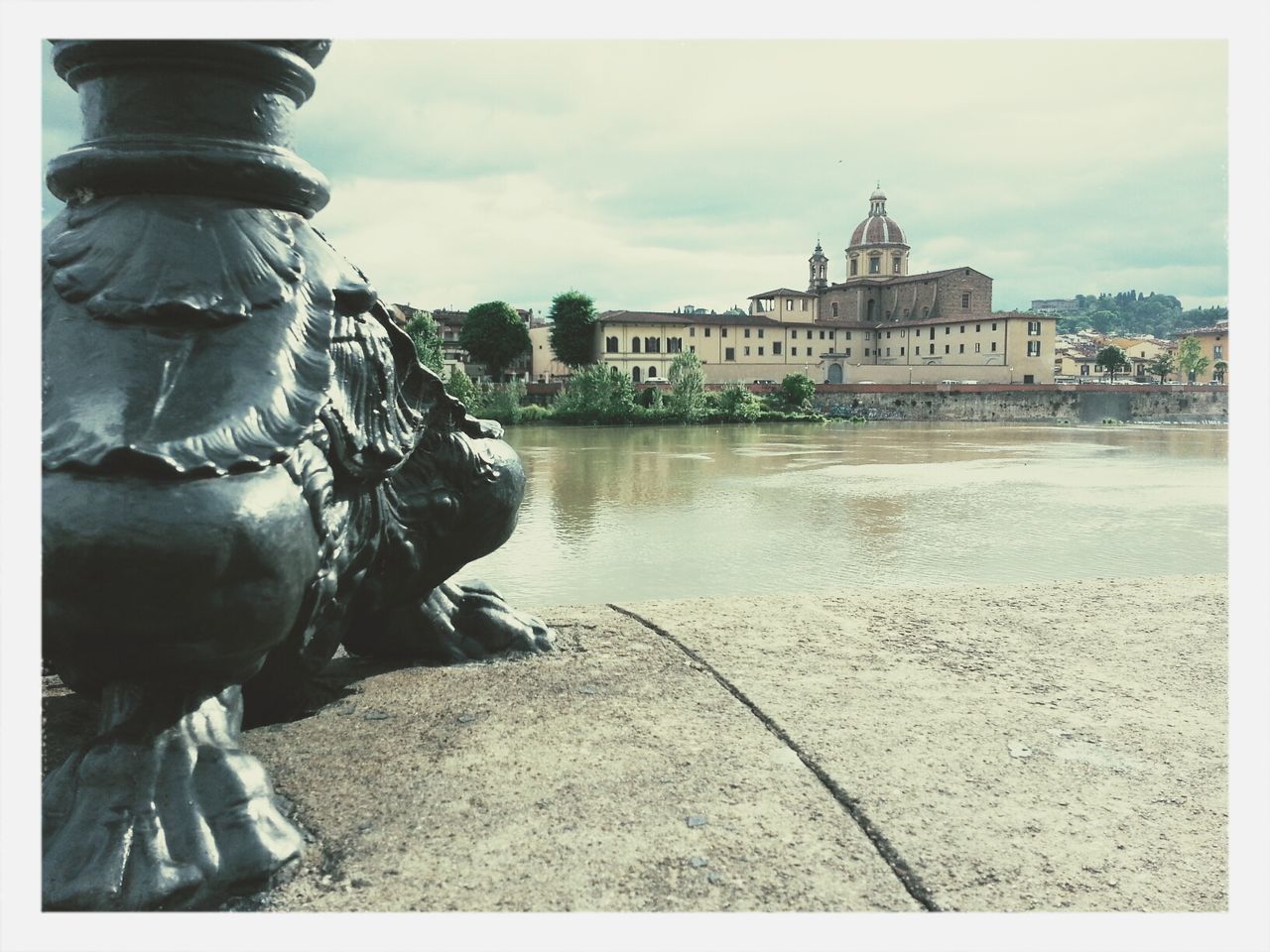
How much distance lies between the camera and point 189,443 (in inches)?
55.5

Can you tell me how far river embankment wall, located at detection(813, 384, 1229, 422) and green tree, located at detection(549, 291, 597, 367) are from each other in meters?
12.3

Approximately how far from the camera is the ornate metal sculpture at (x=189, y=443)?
1.37 m

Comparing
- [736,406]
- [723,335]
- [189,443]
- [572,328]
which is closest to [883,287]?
[723,335]

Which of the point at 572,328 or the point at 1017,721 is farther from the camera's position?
the point at 572,328

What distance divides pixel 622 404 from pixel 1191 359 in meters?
36.0

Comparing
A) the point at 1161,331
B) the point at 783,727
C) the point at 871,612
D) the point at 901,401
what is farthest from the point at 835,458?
the point at 1161,331

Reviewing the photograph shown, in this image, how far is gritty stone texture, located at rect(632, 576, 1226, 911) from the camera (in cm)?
156

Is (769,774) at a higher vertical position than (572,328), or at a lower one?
lower

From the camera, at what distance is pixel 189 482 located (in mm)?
1384

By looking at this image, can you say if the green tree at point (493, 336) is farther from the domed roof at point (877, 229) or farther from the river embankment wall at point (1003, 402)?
the domed roof at point (877, 229)

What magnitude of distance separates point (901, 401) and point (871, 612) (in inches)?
1884

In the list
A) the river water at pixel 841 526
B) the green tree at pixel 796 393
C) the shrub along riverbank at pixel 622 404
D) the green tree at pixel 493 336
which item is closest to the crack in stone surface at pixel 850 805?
the river water at pixel 841 526

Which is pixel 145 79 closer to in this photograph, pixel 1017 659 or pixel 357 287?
pixel 357 287

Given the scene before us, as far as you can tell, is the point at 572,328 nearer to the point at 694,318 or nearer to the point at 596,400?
the point at 694,318
